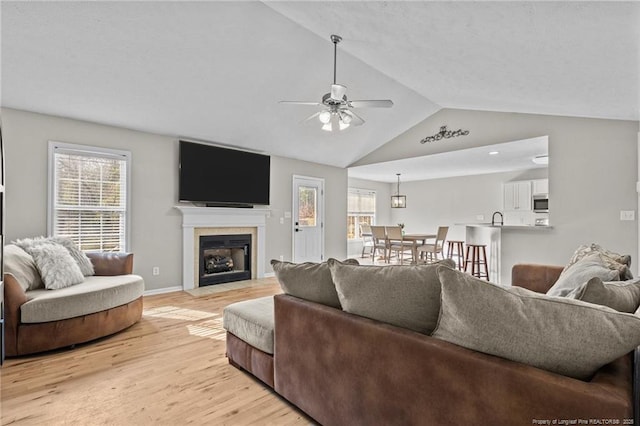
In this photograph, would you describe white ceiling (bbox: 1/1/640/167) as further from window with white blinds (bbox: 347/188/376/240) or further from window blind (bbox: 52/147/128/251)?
window with white blinds (bbox: 347/188/376/240)

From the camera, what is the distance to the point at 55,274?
2.96 m

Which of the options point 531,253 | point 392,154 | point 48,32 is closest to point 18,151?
point 48,32

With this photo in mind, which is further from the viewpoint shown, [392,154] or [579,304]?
[392,154]

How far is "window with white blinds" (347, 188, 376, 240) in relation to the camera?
30.7ft

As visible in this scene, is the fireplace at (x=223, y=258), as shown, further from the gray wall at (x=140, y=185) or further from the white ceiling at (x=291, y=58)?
the white ceiling at (x=291, y=58)

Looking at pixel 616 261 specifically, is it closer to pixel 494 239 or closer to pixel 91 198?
pixel 494 239

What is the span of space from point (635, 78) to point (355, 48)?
2421 millimetres

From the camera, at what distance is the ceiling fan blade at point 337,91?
10.2ft

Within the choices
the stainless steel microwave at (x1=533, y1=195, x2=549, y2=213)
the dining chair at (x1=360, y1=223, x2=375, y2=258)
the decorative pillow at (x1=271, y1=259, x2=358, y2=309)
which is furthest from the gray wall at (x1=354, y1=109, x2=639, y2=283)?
the dining chair at (x1=360, y1=223, x2=375, y2=258)

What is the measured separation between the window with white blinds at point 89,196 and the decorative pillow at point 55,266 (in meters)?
0.93

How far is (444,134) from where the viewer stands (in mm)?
5816

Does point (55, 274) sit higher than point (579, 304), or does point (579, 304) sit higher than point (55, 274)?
point (579, 304)

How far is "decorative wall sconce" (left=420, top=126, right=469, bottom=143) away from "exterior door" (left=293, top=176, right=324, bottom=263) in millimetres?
2280

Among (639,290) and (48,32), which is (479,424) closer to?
(639,290)
